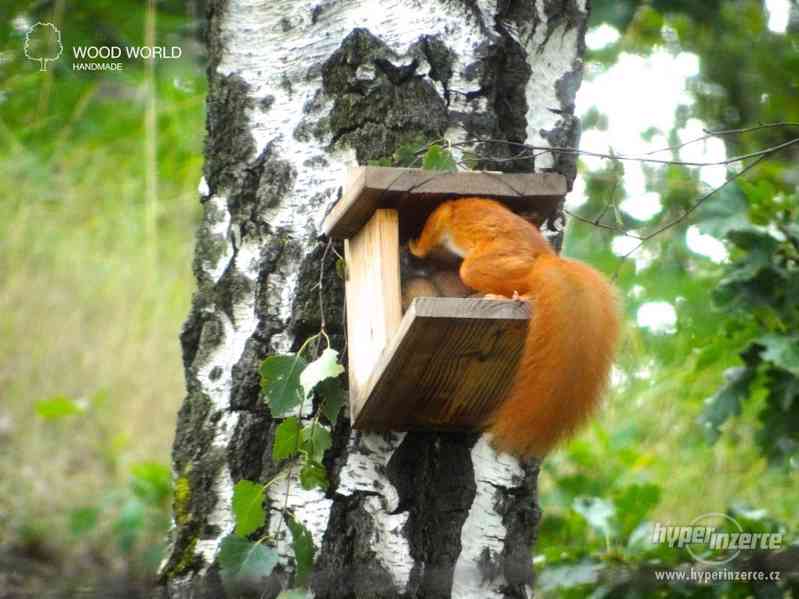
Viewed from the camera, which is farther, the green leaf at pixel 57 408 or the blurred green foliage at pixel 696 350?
the green leaf at pixel 57 408

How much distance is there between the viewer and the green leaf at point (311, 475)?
158 cm

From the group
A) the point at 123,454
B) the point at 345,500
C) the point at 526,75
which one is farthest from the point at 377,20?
the point at 123,454

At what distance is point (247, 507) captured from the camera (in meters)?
1.60

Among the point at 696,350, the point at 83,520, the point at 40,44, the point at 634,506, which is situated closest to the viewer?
the point at 634,506

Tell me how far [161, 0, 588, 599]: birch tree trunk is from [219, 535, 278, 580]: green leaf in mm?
72

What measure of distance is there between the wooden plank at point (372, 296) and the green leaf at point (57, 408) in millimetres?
2716

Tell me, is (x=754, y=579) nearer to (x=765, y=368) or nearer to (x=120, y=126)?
(x=765, y=368)

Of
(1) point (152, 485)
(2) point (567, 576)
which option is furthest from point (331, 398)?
(1) point (152, 485)

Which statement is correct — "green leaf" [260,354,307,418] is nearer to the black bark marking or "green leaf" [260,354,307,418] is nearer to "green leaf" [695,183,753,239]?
the black bark marking

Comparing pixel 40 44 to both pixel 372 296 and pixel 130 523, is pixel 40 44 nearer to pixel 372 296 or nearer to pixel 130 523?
pixel 130 523

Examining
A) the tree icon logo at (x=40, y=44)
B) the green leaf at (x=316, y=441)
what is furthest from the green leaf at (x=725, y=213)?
the tree icon logo at (x=40, y=44)

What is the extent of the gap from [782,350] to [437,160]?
0.97 meters

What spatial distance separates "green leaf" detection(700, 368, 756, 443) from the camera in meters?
2.31

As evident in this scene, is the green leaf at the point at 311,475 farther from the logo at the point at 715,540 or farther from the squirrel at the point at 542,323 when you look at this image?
the logo at the point at 715,540
